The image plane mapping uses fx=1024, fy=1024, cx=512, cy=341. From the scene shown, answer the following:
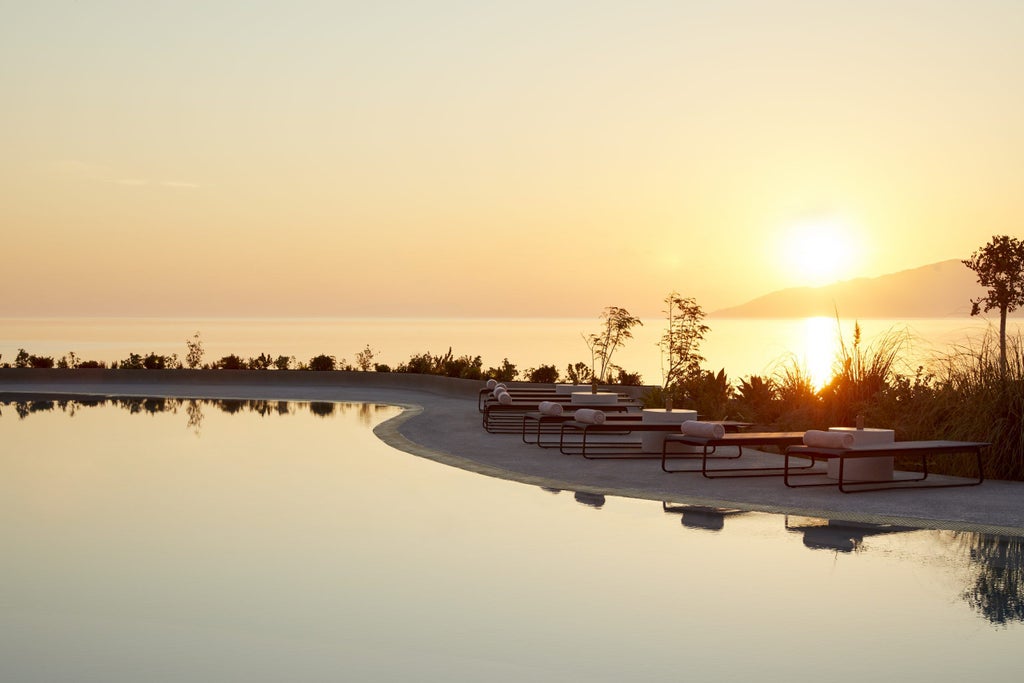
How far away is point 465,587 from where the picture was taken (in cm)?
538

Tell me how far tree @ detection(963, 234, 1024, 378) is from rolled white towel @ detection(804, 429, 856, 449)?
7.18 metres

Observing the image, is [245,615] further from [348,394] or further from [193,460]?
[348,394]

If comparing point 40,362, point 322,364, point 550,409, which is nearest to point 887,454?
point 550,409

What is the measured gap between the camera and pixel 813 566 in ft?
19.4

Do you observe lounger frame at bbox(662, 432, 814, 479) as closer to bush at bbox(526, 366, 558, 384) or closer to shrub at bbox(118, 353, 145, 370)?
bush at bbox(526, 366, 558, 384)

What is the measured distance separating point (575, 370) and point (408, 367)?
4.99m

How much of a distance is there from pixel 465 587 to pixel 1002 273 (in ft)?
40.9

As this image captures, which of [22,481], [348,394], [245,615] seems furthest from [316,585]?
[348,394]

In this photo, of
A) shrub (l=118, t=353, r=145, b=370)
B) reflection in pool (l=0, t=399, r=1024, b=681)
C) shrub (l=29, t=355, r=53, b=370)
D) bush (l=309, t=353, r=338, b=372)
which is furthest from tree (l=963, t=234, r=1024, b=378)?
shrub (l=29, t=355, r=53, b=370)

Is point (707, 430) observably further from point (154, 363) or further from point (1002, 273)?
point (154, 363)

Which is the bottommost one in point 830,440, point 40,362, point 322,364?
point 830,440

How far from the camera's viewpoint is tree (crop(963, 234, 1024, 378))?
49.1 feet

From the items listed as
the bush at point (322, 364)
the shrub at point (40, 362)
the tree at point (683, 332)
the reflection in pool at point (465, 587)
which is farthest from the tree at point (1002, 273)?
the shrub at point (40, 362)

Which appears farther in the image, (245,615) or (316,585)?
(316,585)
